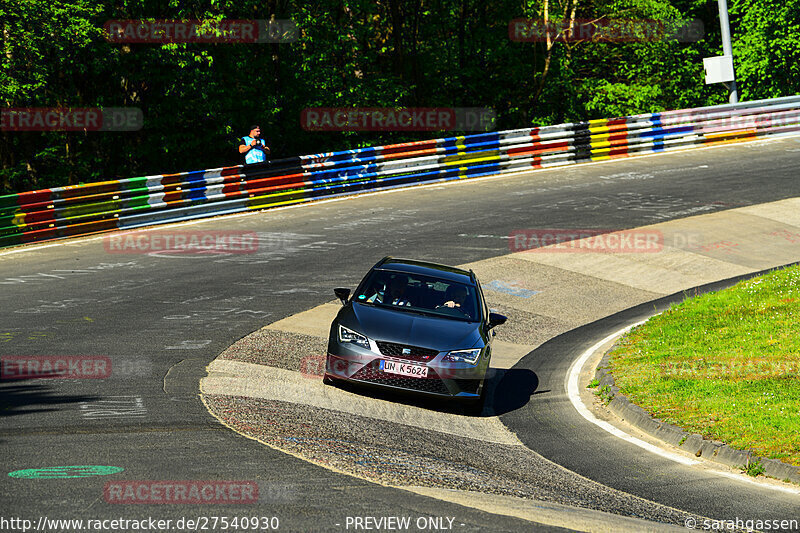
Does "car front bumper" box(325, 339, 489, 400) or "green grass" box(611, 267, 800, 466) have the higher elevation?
"car front bumper" box(325, 339, 489, 400)

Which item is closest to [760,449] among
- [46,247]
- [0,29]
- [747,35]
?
[46,247]

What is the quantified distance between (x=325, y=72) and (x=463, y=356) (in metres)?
18.6

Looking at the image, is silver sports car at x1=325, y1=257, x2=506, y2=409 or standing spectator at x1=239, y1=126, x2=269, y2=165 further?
standing spectator at x1=239, y1=126, x2=269, y2=165

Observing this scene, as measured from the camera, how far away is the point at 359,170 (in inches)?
968

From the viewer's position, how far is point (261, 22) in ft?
86.2

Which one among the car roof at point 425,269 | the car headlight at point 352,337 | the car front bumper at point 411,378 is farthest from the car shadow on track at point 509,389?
the car headlight at point 352,337

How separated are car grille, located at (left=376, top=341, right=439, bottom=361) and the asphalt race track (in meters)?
1.35

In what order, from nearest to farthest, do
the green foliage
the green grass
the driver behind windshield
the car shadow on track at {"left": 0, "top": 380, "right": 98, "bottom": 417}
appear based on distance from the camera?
1. the car shadow on track at {"left": 0, "top": 380, "right": 98, "bottom": 417}
2. the green grass
3. the driver behind windshield
4. the green foliage

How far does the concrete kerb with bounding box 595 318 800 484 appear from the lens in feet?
28.5

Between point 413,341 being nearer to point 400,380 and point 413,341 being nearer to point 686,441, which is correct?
point 400,380

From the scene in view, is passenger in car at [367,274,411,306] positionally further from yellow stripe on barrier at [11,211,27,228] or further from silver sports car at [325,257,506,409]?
yellow stripe on barrier at [11,211,27,228]

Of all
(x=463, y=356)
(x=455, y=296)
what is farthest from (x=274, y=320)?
(x=463, y=356)

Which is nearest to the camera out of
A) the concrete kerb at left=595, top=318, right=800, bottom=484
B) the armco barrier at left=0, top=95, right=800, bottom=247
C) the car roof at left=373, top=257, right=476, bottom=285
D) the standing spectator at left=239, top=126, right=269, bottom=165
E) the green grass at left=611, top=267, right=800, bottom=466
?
the concrete kerb at left=595, top=318, right=800, bottom=484

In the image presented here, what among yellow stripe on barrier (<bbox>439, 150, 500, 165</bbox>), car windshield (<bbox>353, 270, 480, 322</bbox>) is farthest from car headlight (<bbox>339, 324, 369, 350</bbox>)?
yellow stripe on barrier (<bbox>439, 150, 500, 165</bbox>)
